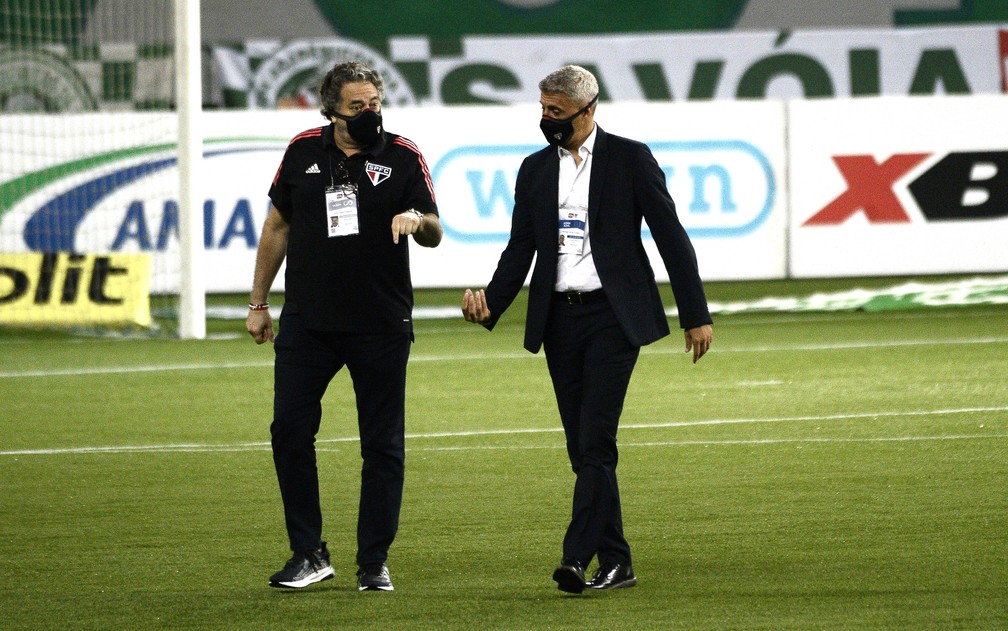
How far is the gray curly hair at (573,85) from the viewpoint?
5848mm

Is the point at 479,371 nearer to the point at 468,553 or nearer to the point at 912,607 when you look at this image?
the point at 468,553

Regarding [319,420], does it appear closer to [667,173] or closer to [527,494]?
[527,494]

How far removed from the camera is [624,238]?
5.88 meters

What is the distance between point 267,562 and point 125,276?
383 inches

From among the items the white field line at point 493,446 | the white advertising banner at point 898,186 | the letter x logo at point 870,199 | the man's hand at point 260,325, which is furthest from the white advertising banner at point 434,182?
the man's hand at point 260,325

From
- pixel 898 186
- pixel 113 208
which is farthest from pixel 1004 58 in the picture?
pixel 113 208

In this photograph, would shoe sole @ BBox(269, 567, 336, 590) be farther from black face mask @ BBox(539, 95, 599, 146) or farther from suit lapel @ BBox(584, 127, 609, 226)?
black face mask @ BBox(539, 95, 599, 146)

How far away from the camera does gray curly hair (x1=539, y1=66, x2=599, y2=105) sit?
585 centimetres

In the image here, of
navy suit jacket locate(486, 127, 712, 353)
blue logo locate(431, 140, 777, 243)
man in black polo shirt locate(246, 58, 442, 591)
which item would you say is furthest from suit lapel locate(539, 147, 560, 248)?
blue logo locate(431, 140, 777, 243)

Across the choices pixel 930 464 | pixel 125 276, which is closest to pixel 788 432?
pixel 930 464

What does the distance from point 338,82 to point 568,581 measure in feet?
6.00

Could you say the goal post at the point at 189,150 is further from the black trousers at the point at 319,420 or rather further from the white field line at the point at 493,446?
the black trousers at the point at 319,420

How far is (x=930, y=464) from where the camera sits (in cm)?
828

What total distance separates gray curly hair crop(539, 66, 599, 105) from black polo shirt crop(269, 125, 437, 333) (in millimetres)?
550
